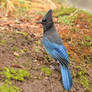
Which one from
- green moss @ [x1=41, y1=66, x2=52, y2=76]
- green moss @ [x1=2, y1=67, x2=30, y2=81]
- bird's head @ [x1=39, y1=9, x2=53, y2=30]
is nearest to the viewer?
green moss @ [x1=2, y1=67, x2=30, y2=81]

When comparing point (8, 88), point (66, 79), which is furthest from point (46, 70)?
point (8, 88)

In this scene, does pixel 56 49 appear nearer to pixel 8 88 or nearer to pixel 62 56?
pixel 62 56

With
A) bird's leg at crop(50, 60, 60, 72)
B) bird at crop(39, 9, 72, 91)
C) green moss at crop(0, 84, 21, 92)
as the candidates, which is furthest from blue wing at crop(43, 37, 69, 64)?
green moss at crop(0, 84, 21, 92)

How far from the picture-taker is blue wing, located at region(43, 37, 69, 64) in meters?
3.38

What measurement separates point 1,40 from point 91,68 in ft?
5.15

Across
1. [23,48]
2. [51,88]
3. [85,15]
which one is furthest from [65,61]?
[85,15]

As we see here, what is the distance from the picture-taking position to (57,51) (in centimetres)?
355

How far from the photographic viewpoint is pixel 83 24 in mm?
5223

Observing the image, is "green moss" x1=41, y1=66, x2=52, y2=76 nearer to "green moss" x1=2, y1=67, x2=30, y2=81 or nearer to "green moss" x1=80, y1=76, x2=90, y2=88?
"green moss" x1=2, y1=67, x2=30, y2=81

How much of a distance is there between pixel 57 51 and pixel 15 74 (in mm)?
861

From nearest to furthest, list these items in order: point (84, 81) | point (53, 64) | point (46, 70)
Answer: point (46, 70)
point (84, 81)
point (53, 64)

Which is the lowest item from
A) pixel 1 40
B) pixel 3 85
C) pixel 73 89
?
pixel 73 89

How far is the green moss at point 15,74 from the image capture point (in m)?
2.85

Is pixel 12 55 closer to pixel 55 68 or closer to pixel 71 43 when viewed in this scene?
pixel 55 68
